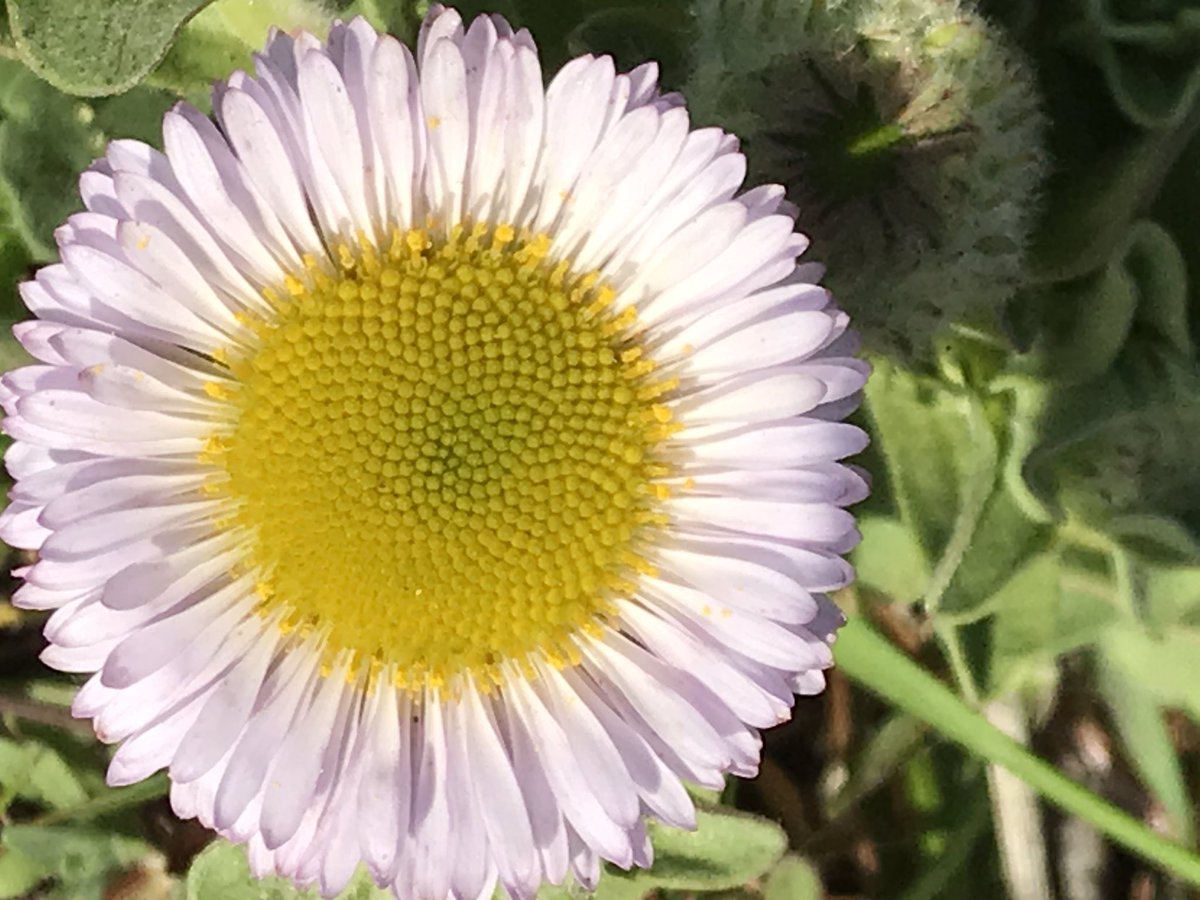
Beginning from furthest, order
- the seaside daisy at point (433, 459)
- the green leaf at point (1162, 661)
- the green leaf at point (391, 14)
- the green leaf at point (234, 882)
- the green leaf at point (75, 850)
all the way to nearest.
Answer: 1. the green leaf at point (75, 850)
2. the green leaf at point (1162, 661)
3. the green leaf at point (234, 882)
4. the green leaf at point (391, 14)
5. the seaside daisy at point (433, 459)

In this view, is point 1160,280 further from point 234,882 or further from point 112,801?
point 112,801

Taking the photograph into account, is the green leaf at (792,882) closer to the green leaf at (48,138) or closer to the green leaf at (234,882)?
the green leaf at (234,882)

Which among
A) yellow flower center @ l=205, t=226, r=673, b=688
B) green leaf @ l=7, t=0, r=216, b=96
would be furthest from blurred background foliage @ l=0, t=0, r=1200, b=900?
yellow flower center @ l=205, t=226, r=673, b=688

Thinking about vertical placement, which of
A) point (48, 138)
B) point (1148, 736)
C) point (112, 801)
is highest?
point (48, 138)

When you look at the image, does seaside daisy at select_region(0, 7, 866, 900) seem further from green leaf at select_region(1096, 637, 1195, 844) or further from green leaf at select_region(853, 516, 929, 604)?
green leaf at select_region(1096, 637, 1195, 844)

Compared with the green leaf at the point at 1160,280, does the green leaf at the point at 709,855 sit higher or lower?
lower

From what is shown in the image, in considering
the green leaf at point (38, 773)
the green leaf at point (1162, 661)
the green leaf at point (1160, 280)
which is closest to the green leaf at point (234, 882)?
the green leaf at point (38, 773)

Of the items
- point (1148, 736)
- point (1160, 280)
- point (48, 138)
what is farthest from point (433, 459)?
point (1148, 736)

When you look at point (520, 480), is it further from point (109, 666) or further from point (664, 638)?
point (109, 666)
